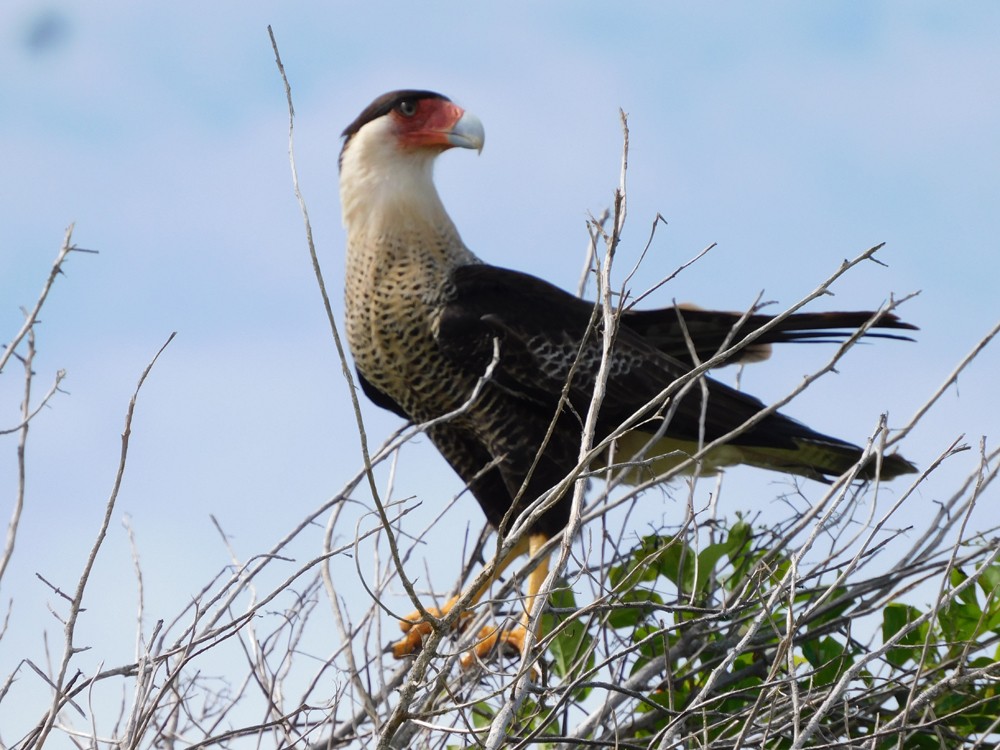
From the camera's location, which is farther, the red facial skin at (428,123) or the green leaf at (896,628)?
the red facial skin at (428,123)

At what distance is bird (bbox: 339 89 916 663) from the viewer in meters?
4.33

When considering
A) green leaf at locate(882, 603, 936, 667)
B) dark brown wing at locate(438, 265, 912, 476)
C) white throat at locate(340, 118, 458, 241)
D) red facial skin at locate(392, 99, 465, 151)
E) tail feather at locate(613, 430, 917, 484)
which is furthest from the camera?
red facial skin at locate(392, 99, 465, 151)

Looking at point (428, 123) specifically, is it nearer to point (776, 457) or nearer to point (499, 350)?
point (499, 350)

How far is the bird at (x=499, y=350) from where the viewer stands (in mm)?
4332

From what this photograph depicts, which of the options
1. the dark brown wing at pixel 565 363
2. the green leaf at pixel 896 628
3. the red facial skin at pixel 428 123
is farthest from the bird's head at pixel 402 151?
the green leaf at pixel 896 628

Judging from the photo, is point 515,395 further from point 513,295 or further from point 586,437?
point 586,437

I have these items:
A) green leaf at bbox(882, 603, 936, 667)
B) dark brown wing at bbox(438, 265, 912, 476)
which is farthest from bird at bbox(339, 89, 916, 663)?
green leaf at bbox(882, 603, 936, 667)

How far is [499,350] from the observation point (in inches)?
169

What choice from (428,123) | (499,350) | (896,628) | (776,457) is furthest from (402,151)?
(896,628)

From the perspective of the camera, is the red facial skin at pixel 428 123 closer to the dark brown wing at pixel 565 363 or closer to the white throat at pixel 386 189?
the white throat at pixel 386 189

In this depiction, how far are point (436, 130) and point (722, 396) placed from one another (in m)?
1.46

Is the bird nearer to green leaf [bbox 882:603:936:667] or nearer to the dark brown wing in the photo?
the dark brown wing

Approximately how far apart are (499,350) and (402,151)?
1.02 meters

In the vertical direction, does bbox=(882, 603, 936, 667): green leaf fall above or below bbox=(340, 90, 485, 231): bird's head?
below
